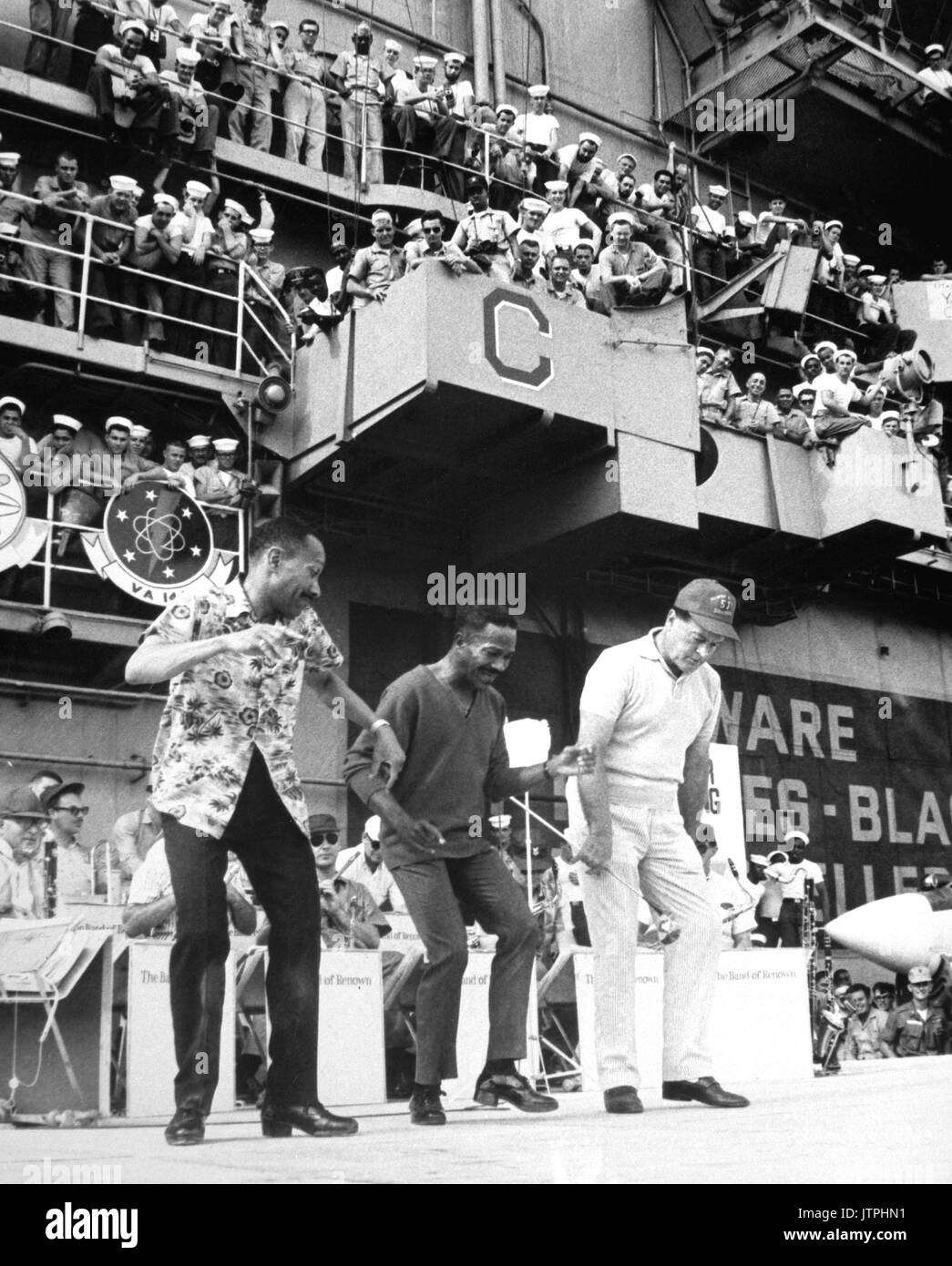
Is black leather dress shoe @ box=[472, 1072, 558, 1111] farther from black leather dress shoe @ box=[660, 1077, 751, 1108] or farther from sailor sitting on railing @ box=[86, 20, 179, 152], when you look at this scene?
sailor sitting on railing @ box=[86, 20, 179, 152]

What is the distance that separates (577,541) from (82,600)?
3950mm

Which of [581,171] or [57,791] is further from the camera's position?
[581,171]

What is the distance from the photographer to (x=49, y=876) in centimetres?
873

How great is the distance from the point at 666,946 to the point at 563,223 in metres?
9.17

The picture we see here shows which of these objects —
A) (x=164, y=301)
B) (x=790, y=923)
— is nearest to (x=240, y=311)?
(x=164, y=301)

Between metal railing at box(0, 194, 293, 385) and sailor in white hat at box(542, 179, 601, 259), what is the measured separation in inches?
100

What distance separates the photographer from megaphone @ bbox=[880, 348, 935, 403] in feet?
51.9

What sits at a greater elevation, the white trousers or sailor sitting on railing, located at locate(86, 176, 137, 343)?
sailor sitting on railing, located at locate(86, 176, 137, 343)

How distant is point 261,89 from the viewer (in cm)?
1292

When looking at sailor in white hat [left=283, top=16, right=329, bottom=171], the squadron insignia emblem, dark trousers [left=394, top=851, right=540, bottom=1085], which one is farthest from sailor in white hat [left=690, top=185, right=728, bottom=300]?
dark trousers [left=394, top=851, right=540, bottom=1085]

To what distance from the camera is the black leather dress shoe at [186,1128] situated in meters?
3.98

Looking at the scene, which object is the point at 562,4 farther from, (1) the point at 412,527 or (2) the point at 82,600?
(2) the point at 82,600

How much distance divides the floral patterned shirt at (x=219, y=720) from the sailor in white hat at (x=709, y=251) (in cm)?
1203

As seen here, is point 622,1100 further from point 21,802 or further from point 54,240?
point 54,240
